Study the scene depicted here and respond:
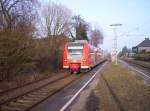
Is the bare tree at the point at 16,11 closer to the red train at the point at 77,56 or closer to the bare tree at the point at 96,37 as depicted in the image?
the red train at the point at 77,56

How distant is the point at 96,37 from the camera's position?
108m

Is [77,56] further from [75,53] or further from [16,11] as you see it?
[16,11]

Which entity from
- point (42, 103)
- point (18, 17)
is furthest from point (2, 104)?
point (18, 17)

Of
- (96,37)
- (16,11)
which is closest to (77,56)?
(16,11)

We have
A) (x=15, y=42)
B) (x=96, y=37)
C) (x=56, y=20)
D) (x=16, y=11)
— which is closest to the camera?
(x=15, y=42)

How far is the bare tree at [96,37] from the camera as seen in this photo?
344 ft

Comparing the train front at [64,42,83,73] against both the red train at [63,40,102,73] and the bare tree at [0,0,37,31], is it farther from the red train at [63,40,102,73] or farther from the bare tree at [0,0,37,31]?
the bare tree at [0,0,37,31]

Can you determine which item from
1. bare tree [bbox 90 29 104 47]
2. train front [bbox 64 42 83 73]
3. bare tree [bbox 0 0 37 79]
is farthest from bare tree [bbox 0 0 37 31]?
bare tree [bbox 90 29 104 47]

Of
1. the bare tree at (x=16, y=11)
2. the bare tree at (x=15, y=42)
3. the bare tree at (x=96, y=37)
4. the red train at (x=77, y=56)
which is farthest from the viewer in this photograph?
the bare tree at (x=96, y=37)

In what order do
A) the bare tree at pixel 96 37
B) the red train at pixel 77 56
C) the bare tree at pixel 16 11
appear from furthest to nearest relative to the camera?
1. the bare tree at pixel 96 37
2. the red train at pixel 77 56
3. the bare tree at pixel 16 11

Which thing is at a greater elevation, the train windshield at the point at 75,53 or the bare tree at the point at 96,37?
the bare tree at the point at 96,37

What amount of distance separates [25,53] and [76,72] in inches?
481

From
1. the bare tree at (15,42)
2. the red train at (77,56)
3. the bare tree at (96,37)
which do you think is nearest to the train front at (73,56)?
the red train at (77,56)

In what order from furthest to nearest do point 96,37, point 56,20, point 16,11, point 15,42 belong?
point 96,37 < point 56,20 < point 16,11 < point 15,42
